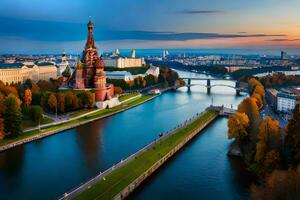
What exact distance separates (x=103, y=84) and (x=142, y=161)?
2213 cm

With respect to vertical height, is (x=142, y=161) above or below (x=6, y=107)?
below

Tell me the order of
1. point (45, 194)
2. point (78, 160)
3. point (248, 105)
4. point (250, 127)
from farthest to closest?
point (248, 105)
point (250, 127)
point (78, 160)
point (45, 194)

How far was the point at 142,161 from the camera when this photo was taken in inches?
782

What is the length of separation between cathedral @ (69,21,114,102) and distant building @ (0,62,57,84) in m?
13.0

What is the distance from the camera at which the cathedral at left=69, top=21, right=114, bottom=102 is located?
133 ft

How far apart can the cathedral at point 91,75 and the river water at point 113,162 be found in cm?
830

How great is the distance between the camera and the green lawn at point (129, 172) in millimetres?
15422

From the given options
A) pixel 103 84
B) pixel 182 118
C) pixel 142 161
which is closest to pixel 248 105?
pixel 182 118

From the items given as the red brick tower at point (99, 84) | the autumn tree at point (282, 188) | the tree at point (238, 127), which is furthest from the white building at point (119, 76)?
the autumn tree at point (282, 188)

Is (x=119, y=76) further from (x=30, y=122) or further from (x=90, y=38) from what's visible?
(x=30, y=122)

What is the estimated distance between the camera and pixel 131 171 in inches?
717

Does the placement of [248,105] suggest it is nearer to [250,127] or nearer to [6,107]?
[250,127]

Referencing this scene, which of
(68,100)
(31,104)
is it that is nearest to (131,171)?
(68,100)

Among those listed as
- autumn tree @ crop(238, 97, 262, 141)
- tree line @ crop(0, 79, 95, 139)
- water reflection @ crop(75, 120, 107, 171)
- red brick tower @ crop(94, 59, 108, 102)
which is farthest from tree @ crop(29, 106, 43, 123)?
autumn tree @ crop(238, 97, 262, 141)
